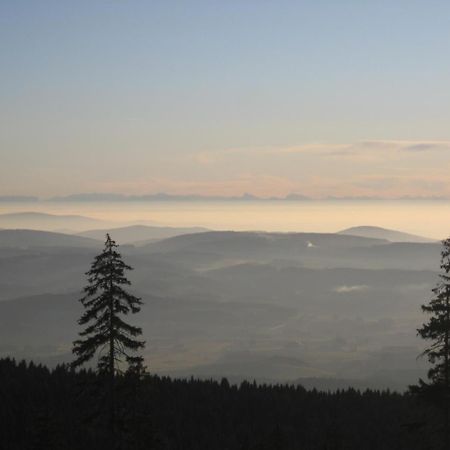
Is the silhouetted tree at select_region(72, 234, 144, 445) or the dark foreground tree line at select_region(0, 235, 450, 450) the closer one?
the silhouetted tree at select_region(72, 234, 144, 445)

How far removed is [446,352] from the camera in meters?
36.0

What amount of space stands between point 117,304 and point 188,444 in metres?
32.6

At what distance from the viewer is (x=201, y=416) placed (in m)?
76.6

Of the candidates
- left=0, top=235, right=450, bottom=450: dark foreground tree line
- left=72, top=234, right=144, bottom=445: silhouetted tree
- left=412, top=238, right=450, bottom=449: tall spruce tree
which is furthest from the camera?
left=412, top=238, right=450, bottom=449: tall spruce tree

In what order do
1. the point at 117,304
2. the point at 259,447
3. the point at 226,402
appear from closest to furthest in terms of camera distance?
the point at 117,304 < the point at 259,447 < the point at 226,402

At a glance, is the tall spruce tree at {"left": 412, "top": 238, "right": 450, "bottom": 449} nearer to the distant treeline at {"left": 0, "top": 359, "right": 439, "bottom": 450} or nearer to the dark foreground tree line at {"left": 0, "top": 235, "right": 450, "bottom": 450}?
the dark foreground tree line at {"left": 0, "top": 235, "right": 450, "bottom": 450}

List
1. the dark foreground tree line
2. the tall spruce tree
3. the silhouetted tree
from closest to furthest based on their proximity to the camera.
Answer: the silhouetted tree, the dark foreground tree line, the tall spruce tree

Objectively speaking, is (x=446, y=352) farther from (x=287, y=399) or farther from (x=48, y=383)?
(x=287, y=399)

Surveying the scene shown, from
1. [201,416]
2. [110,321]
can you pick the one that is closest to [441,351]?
[110,321]

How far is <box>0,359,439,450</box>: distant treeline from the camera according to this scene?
35906 mm

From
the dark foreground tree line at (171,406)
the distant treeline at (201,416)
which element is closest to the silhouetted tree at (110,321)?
the dark foreground tree line at (171,406)

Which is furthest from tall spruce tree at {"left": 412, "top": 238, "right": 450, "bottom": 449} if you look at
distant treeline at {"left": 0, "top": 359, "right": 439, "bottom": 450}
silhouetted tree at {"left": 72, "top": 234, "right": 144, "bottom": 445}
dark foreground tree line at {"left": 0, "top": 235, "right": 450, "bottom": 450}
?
silhouetted tree at {"left": 72, "top": 234, "right": 144, "bottom": 445}

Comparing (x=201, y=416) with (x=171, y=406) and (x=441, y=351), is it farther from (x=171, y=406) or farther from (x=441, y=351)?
(x=441, y=351)

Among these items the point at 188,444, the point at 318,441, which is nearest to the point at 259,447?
Answer: the point at 188,444
